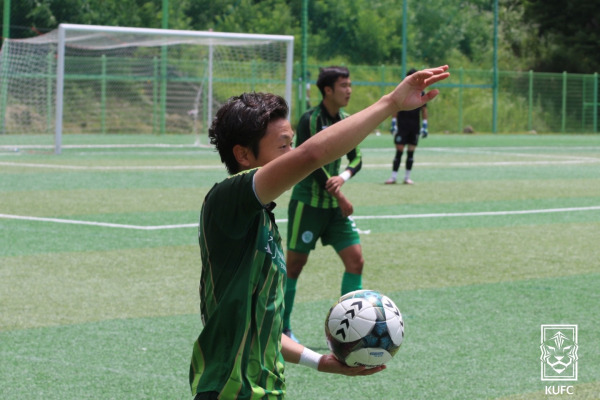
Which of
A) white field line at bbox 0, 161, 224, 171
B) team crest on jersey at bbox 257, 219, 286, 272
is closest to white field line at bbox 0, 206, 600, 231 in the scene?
white field line at bbox 0, 161, 224, 171

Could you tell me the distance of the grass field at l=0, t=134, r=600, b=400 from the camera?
5.80 m

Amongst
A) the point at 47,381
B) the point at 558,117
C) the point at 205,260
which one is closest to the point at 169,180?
the point at 47,381

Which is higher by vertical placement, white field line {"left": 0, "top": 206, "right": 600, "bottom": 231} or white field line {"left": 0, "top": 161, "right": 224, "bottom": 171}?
white field line {"left": 0, "top": 161, "right": 224, "bottom": 171}

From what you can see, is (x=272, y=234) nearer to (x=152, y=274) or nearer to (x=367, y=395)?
(x=367, y=395)

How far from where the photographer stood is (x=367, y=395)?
18.1 feet

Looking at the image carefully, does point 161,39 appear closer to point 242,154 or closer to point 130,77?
point 130,77

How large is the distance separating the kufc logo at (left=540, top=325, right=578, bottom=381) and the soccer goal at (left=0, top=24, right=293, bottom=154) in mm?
18359

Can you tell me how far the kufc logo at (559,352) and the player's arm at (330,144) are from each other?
330 centimetres

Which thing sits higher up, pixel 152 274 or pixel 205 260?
pixel 205 260

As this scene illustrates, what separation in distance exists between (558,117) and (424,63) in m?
7.32

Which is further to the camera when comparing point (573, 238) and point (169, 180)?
point (169, 180)

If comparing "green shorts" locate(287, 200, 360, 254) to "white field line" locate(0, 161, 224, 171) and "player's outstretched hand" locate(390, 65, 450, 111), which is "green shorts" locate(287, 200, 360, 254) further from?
"white field line" locate(0, 161, 224, 171)


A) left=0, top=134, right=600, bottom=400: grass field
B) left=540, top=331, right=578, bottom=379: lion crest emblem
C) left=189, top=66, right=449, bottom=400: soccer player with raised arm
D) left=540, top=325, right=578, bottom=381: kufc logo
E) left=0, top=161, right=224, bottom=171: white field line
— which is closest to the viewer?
left=189, top=66, right=449, bottom=400: soccer player with raised arm

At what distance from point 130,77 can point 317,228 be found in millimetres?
28287
